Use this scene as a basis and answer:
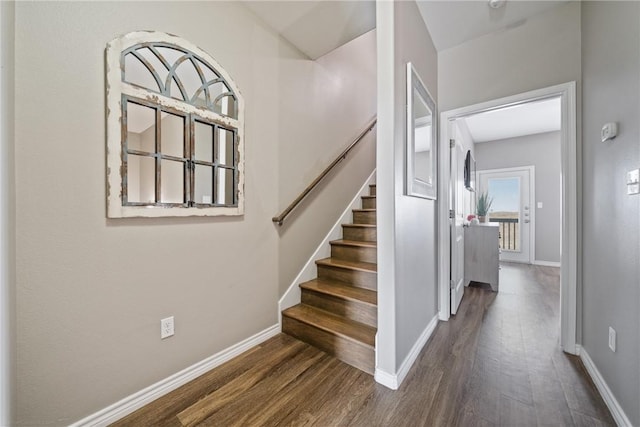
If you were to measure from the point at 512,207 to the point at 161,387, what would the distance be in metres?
6.47

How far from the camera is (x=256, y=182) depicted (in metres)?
2.00

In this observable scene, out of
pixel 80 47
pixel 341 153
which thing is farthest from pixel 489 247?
pixel 80 47

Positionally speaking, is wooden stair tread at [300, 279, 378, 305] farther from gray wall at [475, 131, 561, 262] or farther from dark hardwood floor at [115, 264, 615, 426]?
gray wall at [475, 131, 561, 262]

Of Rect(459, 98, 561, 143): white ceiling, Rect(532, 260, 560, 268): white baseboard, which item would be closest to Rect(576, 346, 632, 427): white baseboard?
Rect(459, 98, 561, 143): white ceiling

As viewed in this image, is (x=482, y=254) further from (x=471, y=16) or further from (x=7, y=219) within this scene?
(x=7, y=219)

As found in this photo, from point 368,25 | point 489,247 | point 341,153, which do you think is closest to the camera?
point 368,25

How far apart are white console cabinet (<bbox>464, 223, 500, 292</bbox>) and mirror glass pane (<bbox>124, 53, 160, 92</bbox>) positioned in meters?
3.77

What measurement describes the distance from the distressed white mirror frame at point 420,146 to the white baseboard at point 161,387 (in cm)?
161

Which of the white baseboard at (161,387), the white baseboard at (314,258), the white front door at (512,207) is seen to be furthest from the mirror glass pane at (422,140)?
the white front door at (512,207)

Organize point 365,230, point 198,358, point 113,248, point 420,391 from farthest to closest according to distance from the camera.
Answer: point 365,230, point 198,358, point 420,391, point 113,248

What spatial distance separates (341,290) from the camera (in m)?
2.18

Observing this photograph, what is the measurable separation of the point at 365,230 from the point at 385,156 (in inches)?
50.3

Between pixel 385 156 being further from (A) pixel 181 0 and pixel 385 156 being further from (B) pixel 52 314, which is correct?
(B) pixel 52 314

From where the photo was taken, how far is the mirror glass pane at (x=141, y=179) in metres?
1.35
